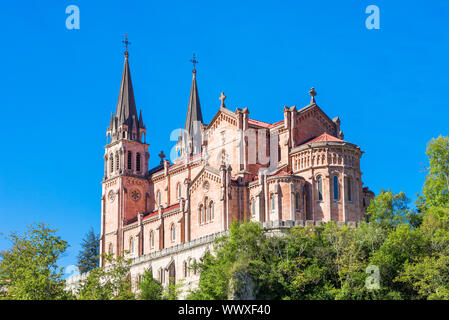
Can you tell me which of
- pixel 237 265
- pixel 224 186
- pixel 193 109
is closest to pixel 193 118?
pixel 193 109

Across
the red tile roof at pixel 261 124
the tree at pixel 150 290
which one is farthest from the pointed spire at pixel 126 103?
the tree at pixel 150 290

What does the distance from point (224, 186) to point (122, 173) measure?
25090mm

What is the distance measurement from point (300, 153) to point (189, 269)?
15733 millimetres

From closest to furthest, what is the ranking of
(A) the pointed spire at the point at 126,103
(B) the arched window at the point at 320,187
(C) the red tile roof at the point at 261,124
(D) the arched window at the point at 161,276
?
(B) the arched window at the point at 320,187
(D) the arched window at the point at 161,276
(C) the red tile roof at the point at 261,124
(A) the pointed spire at the point at 126,103

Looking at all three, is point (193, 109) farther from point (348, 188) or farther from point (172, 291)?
point (172, 291)

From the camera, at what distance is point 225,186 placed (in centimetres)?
8450

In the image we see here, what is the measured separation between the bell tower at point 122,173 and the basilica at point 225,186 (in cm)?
13

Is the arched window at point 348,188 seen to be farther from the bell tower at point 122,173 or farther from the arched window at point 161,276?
the bell tower at point 122,173

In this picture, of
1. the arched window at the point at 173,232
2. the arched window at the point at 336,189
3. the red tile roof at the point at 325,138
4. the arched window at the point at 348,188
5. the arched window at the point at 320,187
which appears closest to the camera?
the arched window at the point at 336,189

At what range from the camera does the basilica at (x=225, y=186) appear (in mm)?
80250
